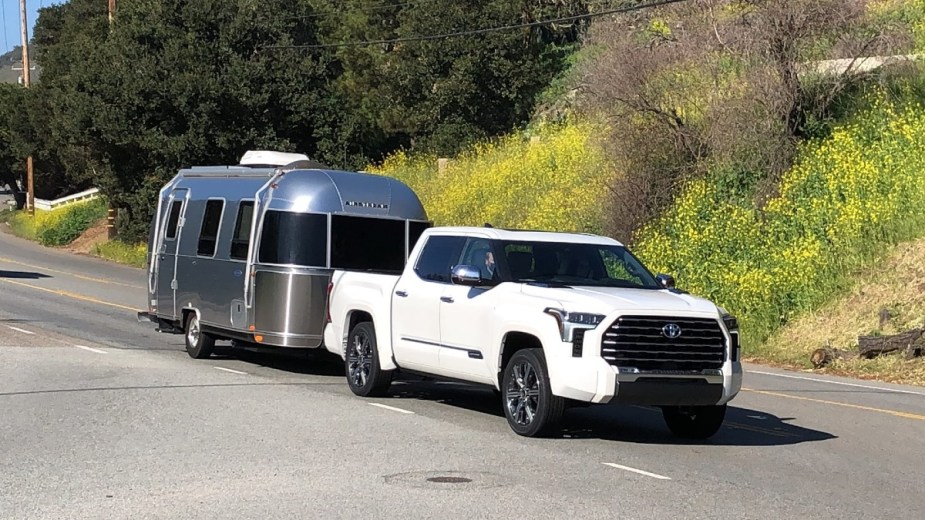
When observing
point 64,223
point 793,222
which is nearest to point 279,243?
point 793,222

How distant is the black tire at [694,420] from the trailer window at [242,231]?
7.03 meters

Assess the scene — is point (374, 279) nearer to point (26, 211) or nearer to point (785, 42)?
point (785, 42)

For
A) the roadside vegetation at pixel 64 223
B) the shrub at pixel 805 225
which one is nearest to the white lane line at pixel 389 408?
the shrub at pixel 805 225

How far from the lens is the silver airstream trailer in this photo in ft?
53.4

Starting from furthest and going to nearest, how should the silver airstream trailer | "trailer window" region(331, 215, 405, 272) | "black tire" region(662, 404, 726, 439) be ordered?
"trailer window" region(331, 215, 405, 272), the silver airstream trailer, "black tire" region(662, 404, 726, 439)

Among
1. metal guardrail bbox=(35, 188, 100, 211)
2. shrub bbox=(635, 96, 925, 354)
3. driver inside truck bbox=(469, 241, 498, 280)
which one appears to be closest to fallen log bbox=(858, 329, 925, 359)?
shrub bbox=(635, 96, 925, 354)

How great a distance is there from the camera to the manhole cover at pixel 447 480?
30.0 ft

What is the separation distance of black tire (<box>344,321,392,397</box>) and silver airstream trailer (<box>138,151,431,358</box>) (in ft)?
5.79

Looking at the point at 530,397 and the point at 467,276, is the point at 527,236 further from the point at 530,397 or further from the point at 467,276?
the point at 530,397

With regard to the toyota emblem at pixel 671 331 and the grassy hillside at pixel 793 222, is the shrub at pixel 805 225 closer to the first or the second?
the grassy hillside at pixel 793 222

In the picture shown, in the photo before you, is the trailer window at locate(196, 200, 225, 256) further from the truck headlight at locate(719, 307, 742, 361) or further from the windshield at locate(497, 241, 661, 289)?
the truck headlight at locate(719, 307, 742, 361)

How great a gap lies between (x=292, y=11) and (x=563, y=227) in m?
21.1

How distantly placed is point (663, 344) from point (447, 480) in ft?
8.21

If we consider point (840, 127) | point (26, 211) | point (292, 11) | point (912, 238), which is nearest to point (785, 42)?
point (840, 127)
